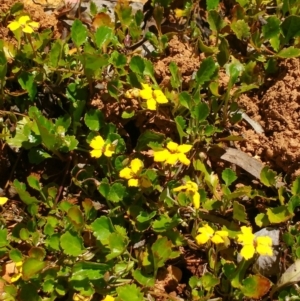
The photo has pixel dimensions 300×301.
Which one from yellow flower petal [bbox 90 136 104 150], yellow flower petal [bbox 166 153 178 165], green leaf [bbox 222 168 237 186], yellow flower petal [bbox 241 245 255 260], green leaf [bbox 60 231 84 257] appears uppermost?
yellow flower petal [bbox 166 153 178 165]

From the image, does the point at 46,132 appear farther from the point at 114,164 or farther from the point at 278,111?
the point at 278,111

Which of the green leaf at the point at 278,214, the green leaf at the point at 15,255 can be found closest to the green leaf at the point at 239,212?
the green leaf at the point at 278,214

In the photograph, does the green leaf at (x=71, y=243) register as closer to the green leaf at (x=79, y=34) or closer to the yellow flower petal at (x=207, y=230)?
the yellow flower petal at (x=207, y=230)

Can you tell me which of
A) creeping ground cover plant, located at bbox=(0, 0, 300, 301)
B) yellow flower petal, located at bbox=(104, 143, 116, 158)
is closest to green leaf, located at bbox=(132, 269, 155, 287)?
creeping ground cover plant, located at bbox=(0, 0, 300, 301)

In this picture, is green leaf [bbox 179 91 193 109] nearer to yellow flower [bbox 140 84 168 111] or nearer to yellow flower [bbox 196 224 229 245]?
yellow flower [bbox 140 84 168 111]

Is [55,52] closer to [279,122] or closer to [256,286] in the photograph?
[279,122]

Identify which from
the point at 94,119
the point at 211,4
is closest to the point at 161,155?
the point at 94,119
